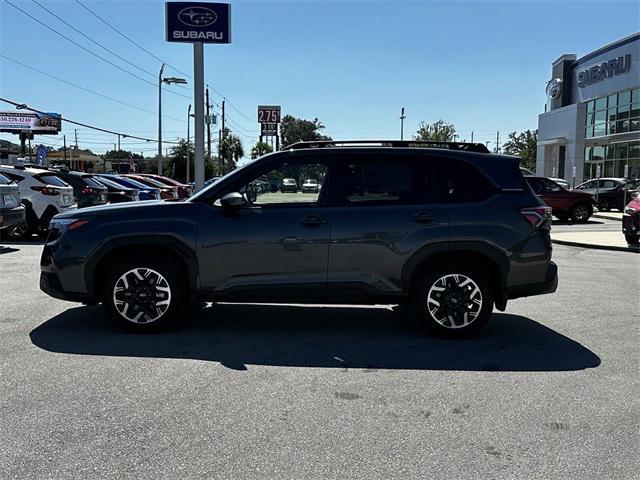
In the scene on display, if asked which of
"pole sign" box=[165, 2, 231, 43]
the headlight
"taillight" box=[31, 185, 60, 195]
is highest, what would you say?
"pole sign" box=[165, 2, 231, 43]

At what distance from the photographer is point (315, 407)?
13.4 ft

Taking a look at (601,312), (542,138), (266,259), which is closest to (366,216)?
(266,259)

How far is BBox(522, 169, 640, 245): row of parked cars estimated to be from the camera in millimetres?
13969

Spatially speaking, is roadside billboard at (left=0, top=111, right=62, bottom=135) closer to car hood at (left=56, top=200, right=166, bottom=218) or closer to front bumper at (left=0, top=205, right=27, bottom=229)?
front bumper at (left=0, top=205, right=27, bottom=229)

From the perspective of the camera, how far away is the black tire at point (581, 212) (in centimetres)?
2186

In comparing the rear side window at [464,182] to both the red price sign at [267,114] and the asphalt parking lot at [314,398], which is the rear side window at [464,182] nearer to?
the asphalt parking lot at [314,398]

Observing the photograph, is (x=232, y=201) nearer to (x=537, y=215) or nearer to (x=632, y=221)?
(x=537, y=215)

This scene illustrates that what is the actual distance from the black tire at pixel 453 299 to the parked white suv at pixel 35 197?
10.8m

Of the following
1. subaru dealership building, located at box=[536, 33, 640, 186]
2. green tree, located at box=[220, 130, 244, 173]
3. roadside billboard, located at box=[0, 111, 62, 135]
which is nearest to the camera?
subaru dealership building, located at box=[536, 33, 640, 186]

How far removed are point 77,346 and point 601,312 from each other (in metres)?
5.93

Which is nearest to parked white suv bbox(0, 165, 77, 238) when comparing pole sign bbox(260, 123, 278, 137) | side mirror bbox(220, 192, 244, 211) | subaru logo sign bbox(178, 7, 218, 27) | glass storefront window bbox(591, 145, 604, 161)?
subaru logo sign bbox(178, 7, 218, 27)

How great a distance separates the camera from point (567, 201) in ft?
71.5

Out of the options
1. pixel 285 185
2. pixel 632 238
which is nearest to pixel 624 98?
pixel 632 238

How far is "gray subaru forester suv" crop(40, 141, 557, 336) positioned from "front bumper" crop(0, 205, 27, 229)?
6959mm
